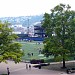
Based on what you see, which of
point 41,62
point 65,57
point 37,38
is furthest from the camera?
point 37,38

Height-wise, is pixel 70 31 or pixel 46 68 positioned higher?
pixel 70 31

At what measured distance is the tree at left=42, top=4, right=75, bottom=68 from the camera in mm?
46312

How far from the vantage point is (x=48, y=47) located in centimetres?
4734

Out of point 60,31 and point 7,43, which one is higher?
point 60,31

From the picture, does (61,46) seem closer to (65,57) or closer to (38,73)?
(65,57)

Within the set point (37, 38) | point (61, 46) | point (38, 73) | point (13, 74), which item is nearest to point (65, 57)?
point (61, 46)

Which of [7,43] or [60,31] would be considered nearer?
[7,43]

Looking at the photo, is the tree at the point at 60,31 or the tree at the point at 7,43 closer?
the tree at the point at 7,43

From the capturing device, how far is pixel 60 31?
47094 millimetres

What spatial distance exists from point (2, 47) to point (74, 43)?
1091 cm

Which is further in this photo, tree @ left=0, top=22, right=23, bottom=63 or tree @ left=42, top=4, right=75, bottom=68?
tree @ left=42, top=4, right=75, bottom=68

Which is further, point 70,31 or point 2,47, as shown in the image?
point 70,31

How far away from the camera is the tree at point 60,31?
46.3 meters

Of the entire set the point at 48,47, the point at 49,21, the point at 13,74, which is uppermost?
the point at 49,21
